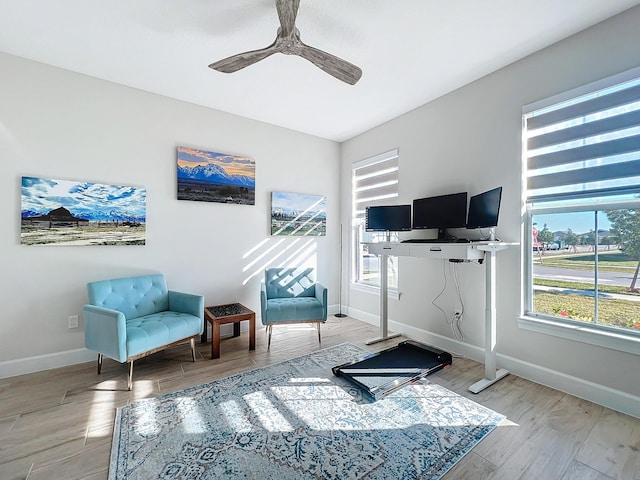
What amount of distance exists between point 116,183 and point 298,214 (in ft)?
7.31

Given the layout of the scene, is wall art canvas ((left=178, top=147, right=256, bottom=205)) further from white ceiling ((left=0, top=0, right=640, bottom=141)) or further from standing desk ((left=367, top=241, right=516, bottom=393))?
standing desk ((left=367, top=241, right=516, bottom=393))

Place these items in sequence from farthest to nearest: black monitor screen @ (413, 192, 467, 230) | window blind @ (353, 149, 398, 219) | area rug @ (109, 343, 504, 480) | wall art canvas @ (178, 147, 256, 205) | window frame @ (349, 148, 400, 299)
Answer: window frame @ (349, 148, 400, 299) < window blind @ (353, 149, 398, 219) < wall art canvas @ (178, 147, 256, 205) < black monitor screen @ (413, 192, 467, 230) < area rug @ (109, 343, 504, 480)

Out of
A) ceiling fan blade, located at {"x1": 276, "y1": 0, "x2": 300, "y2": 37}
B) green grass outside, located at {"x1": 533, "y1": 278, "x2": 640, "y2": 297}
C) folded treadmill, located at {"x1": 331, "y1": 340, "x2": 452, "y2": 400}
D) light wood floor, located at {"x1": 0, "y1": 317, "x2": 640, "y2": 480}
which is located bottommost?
light wood floor, located at {"x1": 0, "y1": 317, "x2": 640, "y2": 480}

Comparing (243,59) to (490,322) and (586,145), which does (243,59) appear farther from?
(490,322)

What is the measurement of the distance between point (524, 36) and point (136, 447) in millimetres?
3993

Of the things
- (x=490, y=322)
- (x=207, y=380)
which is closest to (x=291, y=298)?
(x=207, y=380)

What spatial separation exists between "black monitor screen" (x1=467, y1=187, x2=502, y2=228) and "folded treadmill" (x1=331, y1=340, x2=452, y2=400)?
4.42ft

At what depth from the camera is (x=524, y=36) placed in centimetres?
229

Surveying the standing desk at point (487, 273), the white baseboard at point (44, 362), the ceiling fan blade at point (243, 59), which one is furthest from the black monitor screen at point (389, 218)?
the white baseboard at point (44, 362)

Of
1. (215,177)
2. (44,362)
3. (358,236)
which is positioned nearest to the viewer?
(44,362)

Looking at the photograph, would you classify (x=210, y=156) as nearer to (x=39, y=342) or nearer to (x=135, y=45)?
(x=135, y=45)

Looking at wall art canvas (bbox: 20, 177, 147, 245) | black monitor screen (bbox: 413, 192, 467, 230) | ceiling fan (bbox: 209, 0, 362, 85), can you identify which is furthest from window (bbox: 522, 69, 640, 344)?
wall art canvas (bbox: 20, 177, 147, 245)

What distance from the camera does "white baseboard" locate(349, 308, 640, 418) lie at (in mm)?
2024

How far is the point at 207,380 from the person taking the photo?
2.48m
